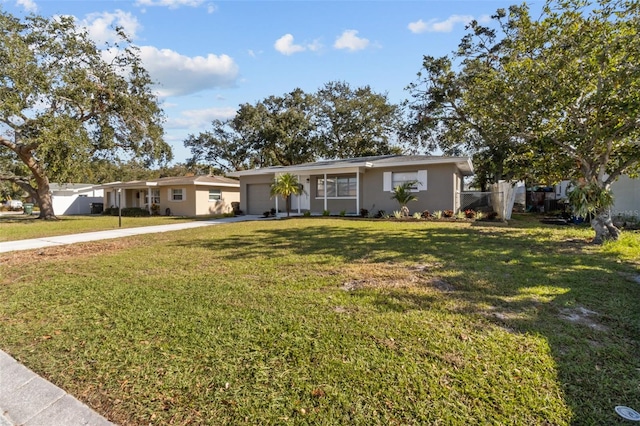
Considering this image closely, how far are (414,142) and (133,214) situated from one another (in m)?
21.4

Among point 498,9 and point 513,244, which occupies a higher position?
point 498,9

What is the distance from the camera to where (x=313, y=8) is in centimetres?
1044

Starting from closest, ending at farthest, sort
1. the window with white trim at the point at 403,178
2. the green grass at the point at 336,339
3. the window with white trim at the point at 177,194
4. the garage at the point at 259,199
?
the green grass at the point at 336,339, the window with white trim at the point at 403,178, the garage at the point at 259,199, the window with white trim at the point at 177,194

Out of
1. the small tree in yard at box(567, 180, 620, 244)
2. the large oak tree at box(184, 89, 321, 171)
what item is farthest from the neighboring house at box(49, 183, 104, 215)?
the small tree in yard at box(567, 180, 620, 244)

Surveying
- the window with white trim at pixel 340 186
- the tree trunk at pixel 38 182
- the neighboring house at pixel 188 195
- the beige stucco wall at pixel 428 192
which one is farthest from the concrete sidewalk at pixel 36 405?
the neighboring house at pixel 188 195

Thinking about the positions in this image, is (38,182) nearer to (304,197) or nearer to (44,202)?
(44,202)

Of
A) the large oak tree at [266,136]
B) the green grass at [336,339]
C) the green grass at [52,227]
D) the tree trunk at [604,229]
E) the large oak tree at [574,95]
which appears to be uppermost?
the large oak tree at [266,136]

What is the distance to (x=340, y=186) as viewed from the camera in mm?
18531

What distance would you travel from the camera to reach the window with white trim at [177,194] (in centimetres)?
2420

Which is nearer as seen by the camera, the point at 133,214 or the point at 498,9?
the point at 498,9

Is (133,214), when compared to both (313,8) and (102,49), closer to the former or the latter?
(102,49)

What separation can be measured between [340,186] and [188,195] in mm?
11628

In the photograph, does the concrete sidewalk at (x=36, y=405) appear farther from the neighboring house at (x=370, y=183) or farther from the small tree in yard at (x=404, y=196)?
the neighboring house at (x=370, y=183)

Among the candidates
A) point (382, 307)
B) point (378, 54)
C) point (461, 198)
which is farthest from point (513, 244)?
point (461, 198)
